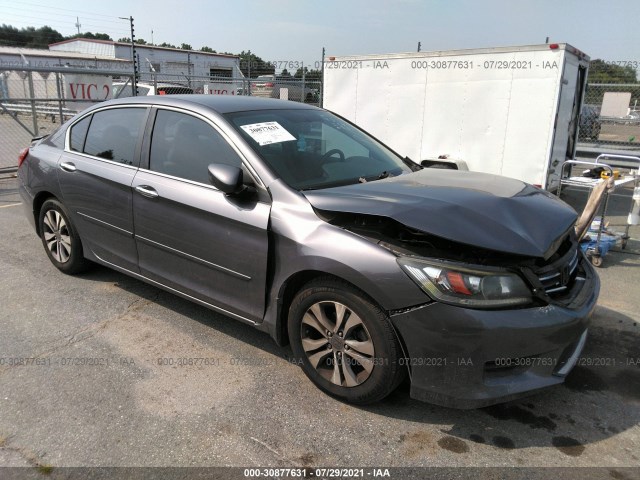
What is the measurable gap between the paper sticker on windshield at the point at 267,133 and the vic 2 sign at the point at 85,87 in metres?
9.44

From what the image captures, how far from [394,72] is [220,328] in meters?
5.74

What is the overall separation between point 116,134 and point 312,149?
5.50 feet

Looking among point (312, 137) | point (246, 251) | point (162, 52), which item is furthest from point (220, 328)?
point (162, 52)

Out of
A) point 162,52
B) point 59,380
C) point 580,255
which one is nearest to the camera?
point 59,380

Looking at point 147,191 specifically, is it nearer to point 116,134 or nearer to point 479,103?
point 116,134

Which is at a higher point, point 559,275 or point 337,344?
point 559,275

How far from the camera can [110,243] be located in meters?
3.94

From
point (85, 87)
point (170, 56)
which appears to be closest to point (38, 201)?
point (85, 87)

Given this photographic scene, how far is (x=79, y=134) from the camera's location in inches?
171

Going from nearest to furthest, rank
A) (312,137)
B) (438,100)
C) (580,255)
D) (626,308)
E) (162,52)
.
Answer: (580,255)
(312,137)
(626,308)
(438,100)
(162,52)

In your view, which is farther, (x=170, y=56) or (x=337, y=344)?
(x=170, y=56)

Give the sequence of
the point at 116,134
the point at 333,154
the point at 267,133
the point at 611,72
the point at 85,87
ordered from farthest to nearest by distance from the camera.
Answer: the point at 611,72 < the point at 85,87 < the point at 116,134 < the point at 333,154 < the point at 267,133

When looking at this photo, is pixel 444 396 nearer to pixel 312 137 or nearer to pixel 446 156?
pixel 312 137

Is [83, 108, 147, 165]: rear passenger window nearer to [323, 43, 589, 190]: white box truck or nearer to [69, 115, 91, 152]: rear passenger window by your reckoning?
[69, 115, 91, 152]: rear passenger window
